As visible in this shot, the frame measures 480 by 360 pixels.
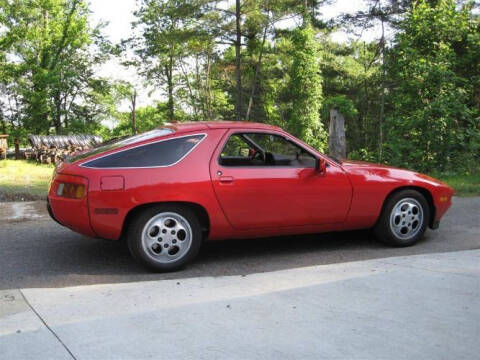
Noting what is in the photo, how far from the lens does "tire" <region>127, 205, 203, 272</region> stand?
4832mm

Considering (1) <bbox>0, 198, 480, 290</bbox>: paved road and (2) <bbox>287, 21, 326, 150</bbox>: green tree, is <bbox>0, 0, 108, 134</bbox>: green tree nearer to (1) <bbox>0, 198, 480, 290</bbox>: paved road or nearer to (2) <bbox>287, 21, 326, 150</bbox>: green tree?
(2) <bbox>287, 21, 326, 150</bbox>: green tree

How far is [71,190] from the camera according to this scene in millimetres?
4871

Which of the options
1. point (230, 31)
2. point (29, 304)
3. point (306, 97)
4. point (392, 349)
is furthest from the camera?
point (306, 97)

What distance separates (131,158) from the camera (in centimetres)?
497

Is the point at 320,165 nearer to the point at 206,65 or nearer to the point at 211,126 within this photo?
the point at 211,126

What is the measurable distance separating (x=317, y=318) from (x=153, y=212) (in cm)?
199

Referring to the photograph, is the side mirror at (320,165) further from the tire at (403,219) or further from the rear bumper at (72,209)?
the rear bumper at (72,209)

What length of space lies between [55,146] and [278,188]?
21.0 metres

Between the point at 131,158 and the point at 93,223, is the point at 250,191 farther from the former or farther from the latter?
the point at 93,223

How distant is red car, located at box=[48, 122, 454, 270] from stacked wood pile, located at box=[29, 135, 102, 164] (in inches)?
692

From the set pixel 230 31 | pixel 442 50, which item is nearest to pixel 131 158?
pixel 442 50

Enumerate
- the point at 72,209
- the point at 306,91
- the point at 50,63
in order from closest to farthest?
the point at 72,209 → the point at 306,91 → the point at 50,63

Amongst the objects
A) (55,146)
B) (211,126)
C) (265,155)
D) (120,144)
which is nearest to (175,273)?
(120,144)

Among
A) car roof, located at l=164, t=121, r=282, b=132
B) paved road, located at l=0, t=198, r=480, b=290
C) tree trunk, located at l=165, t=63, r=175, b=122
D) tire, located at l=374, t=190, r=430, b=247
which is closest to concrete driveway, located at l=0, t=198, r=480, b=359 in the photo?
paved road, located at l=0, t=198, r=480, b=290
